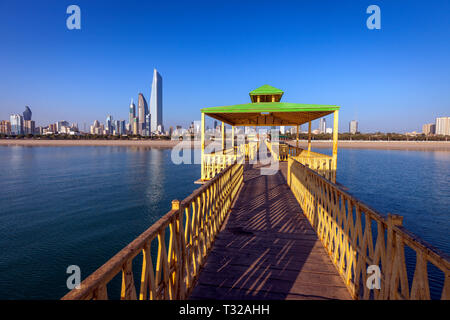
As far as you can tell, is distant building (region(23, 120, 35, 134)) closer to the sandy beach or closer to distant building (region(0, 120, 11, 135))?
distant building (region(0, 120, 11, 135))

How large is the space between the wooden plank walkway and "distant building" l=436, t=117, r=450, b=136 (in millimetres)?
197093

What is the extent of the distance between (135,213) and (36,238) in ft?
14.6

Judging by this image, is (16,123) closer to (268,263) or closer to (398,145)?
(268,263)

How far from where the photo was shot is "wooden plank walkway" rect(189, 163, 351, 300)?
294cm

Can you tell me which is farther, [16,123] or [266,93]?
[16,123]

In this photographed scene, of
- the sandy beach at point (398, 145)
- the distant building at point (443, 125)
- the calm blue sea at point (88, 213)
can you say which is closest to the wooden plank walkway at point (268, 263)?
the calm blue sea at point (88, 213)

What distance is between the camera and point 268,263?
3598 millimetres

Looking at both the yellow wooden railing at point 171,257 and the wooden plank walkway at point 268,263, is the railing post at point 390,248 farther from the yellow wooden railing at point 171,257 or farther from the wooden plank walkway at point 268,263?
the yellow wooden railing at point 171,257

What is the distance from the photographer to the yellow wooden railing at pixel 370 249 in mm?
1687

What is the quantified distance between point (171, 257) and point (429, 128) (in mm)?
224726

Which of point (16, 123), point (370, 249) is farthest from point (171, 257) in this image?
point (16, 123)

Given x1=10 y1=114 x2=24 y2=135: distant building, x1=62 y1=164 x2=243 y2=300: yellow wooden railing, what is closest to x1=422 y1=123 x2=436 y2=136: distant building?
x1=62 y1=164 x2=243 y2=300: yellow wooden railing
